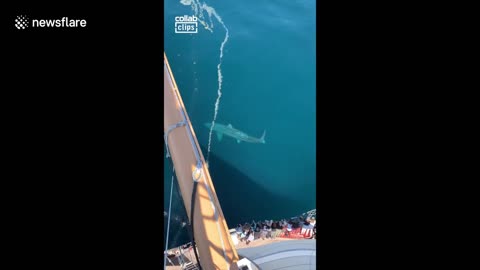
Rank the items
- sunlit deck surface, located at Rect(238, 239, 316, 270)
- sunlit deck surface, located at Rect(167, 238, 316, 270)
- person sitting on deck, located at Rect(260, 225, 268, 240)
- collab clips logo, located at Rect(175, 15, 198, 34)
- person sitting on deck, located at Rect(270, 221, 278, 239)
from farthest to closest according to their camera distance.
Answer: person sitting on deck, located at Rect(270, 221, 278, 239), person sitting on deck, located at Rect(260, 225, 268, 240), sunlit deck surface, located at Rect(238, 239, 316, 270), sunlit deck surface, located at Rect(167, 238, 316, 270), collab clips logo, located at Rect(175, 15, 198, 34)

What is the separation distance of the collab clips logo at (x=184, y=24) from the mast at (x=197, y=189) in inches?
22.0

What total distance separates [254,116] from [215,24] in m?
2.37

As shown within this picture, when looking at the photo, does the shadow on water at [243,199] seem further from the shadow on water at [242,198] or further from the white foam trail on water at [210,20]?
the white foam trail on water at [210,20]

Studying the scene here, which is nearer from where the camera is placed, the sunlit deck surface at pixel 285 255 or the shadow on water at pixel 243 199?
the sunlit deck surface at pixel 285 255

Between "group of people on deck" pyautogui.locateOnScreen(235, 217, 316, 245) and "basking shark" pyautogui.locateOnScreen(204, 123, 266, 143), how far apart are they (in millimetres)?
1918

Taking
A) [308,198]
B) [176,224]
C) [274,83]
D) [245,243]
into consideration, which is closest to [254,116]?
[274,83]

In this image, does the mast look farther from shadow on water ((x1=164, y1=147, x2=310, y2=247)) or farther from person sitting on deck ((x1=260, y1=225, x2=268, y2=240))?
shadow on water ((x1=164, y1=147, x2=310, y2=247))

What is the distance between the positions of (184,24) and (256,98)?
3.29 metres

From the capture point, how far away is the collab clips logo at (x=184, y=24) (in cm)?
634

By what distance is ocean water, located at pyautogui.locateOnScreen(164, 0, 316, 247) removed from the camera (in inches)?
329

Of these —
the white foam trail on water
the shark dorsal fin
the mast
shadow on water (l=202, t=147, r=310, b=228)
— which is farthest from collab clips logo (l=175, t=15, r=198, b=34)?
shadow on water (l=202, t=147, r=310, b=228)

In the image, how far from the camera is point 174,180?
6598 mm

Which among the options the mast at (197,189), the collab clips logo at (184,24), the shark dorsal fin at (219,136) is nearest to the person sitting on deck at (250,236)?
the mast at (197,189)

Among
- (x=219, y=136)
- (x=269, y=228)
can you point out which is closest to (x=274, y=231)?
(x=269, y=228)
